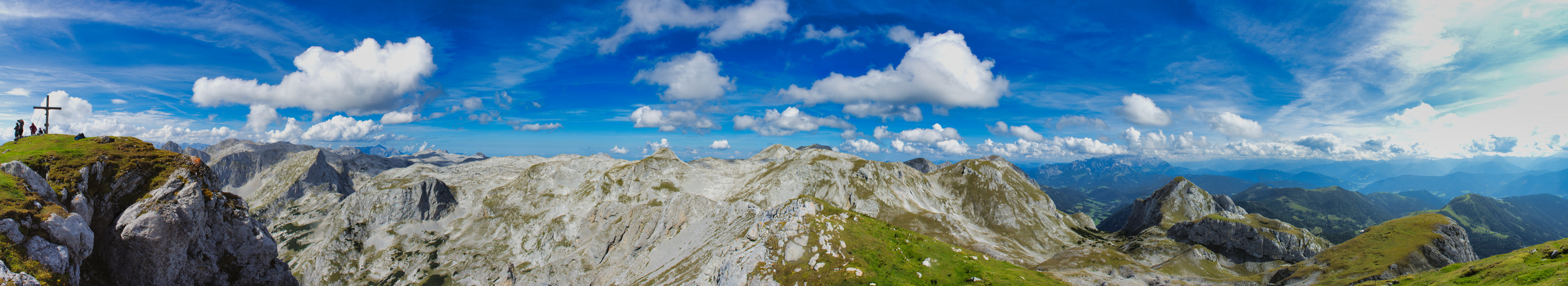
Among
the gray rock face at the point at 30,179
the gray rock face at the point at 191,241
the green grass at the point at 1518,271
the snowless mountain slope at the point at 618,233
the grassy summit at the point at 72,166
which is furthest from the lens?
the snowless mountain slope at the point at 618,233

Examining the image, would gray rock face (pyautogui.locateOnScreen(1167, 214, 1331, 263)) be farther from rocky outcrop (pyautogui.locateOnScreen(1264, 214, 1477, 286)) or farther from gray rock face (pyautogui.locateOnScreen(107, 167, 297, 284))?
gray rock face (pyautogui.locateOnScreen(107, 167, 297, 284))

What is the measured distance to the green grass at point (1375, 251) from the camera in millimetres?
94688

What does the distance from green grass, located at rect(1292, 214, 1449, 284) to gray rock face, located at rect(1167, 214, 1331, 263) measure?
111 feet

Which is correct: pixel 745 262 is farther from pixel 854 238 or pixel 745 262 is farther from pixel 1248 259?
pixel 1248 259

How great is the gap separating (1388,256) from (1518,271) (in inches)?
3262

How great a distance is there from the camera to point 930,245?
2307 inches

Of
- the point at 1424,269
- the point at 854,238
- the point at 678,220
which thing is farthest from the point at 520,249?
the point at 1424,269

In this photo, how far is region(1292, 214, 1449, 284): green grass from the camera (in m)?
94.7

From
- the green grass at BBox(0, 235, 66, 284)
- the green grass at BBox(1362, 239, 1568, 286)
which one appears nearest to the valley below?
the green grass at BBox(0, 235, 66, 284)

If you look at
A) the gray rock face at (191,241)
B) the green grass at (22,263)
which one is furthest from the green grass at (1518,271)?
the gray rock face at (191,241)

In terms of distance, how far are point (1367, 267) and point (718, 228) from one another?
447 ft

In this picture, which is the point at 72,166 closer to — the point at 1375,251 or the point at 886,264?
the point at 886,264

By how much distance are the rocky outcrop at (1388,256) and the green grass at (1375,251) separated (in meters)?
0.08

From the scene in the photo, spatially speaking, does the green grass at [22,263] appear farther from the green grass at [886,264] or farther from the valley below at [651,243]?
the green grass at [886,264]
